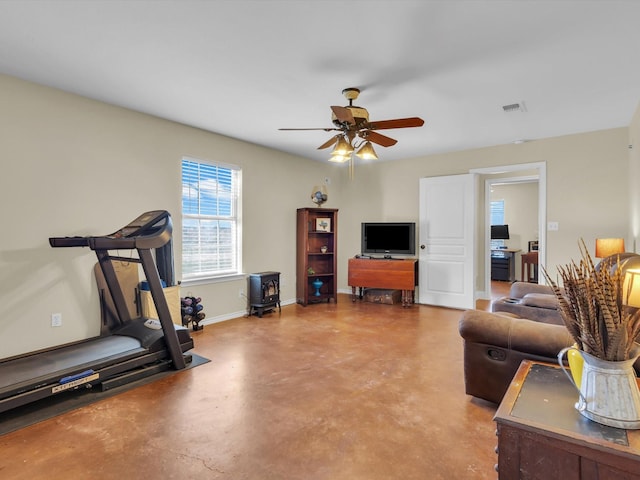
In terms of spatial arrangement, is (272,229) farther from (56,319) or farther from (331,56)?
(331,56)

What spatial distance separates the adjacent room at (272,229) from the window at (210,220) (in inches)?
1.1

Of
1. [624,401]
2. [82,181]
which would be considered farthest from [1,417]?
[624,401]

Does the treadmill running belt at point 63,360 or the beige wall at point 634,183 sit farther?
the beige wall at point 634,183

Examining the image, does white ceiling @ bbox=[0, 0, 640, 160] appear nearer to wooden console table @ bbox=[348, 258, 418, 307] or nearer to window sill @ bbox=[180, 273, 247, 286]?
window sill @ bbox=[180, 273, 247, 286]

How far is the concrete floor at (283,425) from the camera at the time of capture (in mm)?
1762

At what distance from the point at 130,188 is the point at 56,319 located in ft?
4.70

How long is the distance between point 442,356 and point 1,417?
3.43m

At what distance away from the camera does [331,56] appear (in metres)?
2.53

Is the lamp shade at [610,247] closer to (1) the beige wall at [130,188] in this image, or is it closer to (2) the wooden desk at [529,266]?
(1) the beige wall at [130,188]

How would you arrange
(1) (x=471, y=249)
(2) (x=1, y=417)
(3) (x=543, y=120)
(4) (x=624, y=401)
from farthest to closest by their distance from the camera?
(1) (x=471, y=249), (3) (x=543, y=120), (2) (x=1, y=417), (4) (x=624, y=401)

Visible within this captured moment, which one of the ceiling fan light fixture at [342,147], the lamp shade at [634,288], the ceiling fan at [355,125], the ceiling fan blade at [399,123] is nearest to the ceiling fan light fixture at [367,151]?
the ceiling fan at [355,125]

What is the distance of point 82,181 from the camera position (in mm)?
3311

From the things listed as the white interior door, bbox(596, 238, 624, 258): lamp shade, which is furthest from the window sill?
bbox(596, 238, 624, 258): lamp shade

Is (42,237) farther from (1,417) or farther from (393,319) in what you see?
(393,319)
